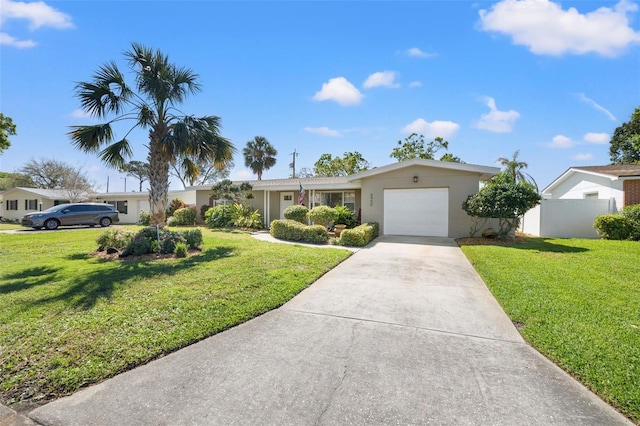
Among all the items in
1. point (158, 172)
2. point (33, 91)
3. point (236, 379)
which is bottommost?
point (236, 379)

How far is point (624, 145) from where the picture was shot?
28578mm

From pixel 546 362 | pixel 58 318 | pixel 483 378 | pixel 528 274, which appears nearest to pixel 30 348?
pixel 58 318

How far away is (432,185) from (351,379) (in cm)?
1092

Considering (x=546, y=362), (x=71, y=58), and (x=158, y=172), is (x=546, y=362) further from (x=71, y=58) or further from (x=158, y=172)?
(x=71, y=58)

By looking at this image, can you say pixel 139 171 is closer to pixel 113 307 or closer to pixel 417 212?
pixel 417 212

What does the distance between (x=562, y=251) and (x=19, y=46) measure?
17.5 metres

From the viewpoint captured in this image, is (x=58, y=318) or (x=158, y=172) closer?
(x=58, y=318)

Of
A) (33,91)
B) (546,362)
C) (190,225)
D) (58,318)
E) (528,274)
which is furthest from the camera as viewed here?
(190,225)

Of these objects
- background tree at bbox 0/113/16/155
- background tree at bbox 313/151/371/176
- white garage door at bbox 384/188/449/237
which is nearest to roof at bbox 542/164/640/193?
white garage door at bbox 384/188/449/237

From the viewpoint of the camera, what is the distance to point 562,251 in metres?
8.91

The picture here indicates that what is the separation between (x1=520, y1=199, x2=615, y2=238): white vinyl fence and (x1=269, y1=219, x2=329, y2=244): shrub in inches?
396

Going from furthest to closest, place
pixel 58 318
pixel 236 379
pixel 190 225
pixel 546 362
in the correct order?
pixel 190 225 < pixel 58 318 < pixel 546 362 < pixel 236 379

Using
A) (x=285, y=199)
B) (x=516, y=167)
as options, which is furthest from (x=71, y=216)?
(x=516, y=167)

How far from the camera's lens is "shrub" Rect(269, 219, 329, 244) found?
11.3 m
